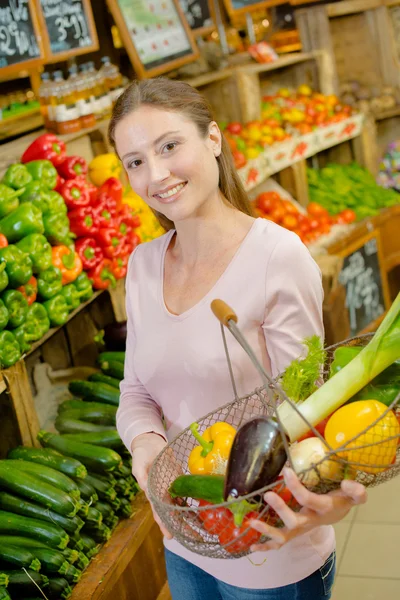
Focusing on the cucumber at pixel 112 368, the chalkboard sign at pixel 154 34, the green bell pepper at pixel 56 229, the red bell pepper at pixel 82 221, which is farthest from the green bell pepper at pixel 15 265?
the chalkboard sign at pixel 154 34

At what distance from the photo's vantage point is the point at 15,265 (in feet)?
8.83

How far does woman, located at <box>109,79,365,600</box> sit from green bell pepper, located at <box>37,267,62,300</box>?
109 cm

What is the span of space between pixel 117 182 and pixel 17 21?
2.94ft

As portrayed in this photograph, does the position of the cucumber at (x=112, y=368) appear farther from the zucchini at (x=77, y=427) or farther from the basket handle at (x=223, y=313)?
the basket handle at (x=223, y=313)

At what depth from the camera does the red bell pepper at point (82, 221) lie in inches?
132

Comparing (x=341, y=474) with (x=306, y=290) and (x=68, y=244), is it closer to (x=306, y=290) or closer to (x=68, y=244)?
(x=306, y=290)

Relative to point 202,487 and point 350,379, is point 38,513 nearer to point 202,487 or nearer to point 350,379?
point 202,487

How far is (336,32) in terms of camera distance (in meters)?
6.47

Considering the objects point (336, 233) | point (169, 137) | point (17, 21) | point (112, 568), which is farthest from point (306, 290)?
point (336, 233)

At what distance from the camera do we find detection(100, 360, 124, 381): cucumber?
3471 millimetres

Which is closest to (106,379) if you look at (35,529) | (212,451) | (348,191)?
(35,529)

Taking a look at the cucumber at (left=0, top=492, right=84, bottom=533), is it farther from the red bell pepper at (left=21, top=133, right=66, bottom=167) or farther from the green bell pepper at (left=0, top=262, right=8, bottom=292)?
the red bell pepper at (left=21, top=133, right=66, bottom=167)

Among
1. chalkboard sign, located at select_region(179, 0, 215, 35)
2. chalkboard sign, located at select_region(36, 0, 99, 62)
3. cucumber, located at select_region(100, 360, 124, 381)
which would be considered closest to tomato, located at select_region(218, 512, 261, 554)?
cucumber, located at select_region(100, 360, 124, 381)

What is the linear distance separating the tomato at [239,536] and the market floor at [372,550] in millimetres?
2162
